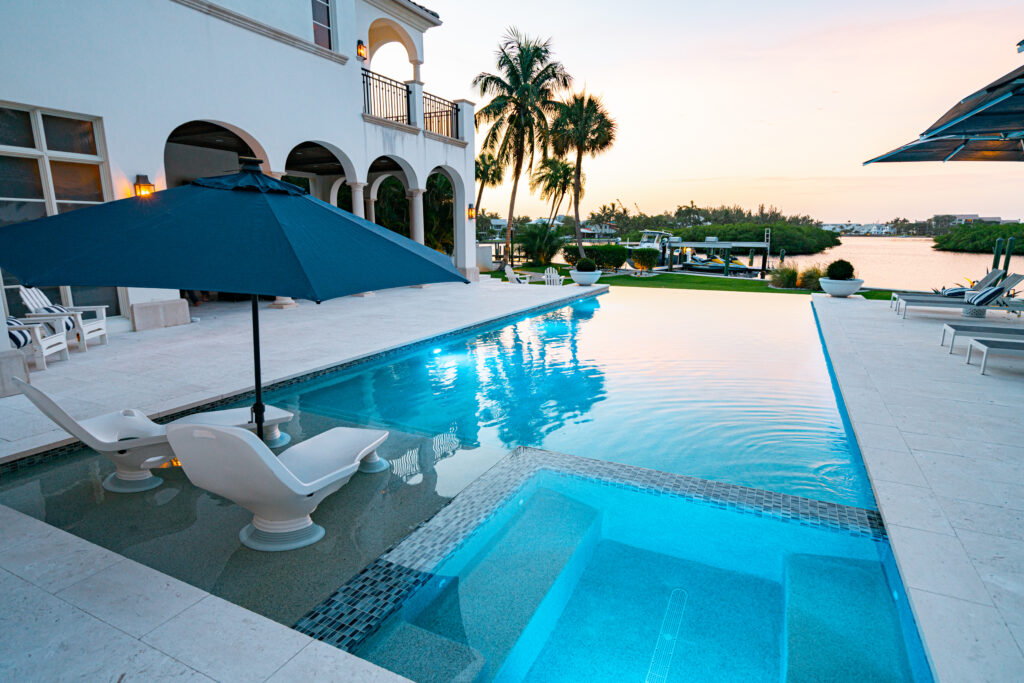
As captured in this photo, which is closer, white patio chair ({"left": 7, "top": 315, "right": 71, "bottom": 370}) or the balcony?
white patio chair ({"left": 7, "top": 315, "right": 71, "bottom": 370})

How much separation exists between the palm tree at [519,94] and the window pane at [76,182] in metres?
18.1

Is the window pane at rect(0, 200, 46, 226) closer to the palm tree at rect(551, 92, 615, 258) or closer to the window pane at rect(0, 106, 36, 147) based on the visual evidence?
the window pane at rect(0, 106, 36, 147)

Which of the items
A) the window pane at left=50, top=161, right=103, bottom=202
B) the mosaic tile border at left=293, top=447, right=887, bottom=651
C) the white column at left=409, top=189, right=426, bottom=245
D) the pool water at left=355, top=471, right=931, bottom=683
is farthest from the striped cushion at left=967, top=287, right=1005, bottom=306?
the window pane at left=50, top=161, right=103, bottom=202

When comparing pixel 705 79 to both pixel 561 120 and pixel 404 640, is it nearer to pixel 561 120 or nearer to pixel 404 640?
pixel 561 120

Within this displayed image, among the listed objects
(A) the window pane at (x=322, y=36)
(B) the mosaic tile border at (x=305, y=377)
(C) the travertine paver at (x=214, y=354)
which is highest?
Result: (A) the window pane at (x=322, y=36)

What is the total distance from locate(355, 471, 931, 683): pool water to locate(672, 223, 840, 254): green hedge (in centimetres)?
4881

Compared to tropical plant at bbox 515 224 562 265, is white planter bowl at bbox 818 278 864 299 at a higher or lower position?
lower

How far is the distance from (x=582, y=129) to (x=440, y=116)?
10.6 m

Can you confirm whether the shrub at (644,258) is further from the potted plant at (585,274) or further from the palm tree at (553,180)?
the palm tree at (553,180)

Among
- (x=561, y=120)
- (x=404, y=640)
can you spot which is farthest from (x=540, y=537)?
(x=561, y=120)

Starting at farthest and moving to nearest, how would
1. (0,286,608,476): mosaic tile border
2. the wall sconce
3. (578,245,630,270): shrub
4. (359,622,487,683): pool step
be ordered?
1. (578,245,630,270): shrub
2. the wall sconce
3. (0,286,608,476): mosaic tile border
4. (359,622,487,683): pool step

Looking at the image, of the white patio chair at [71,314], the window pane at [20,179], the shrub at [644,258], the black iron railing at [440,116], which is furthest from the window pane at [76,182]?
the shrub at [644,258]

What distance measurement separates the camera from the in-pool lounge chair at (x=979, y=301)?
1023 centimetres

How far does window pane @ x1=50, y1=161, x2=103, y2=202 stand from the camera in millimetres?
8367
